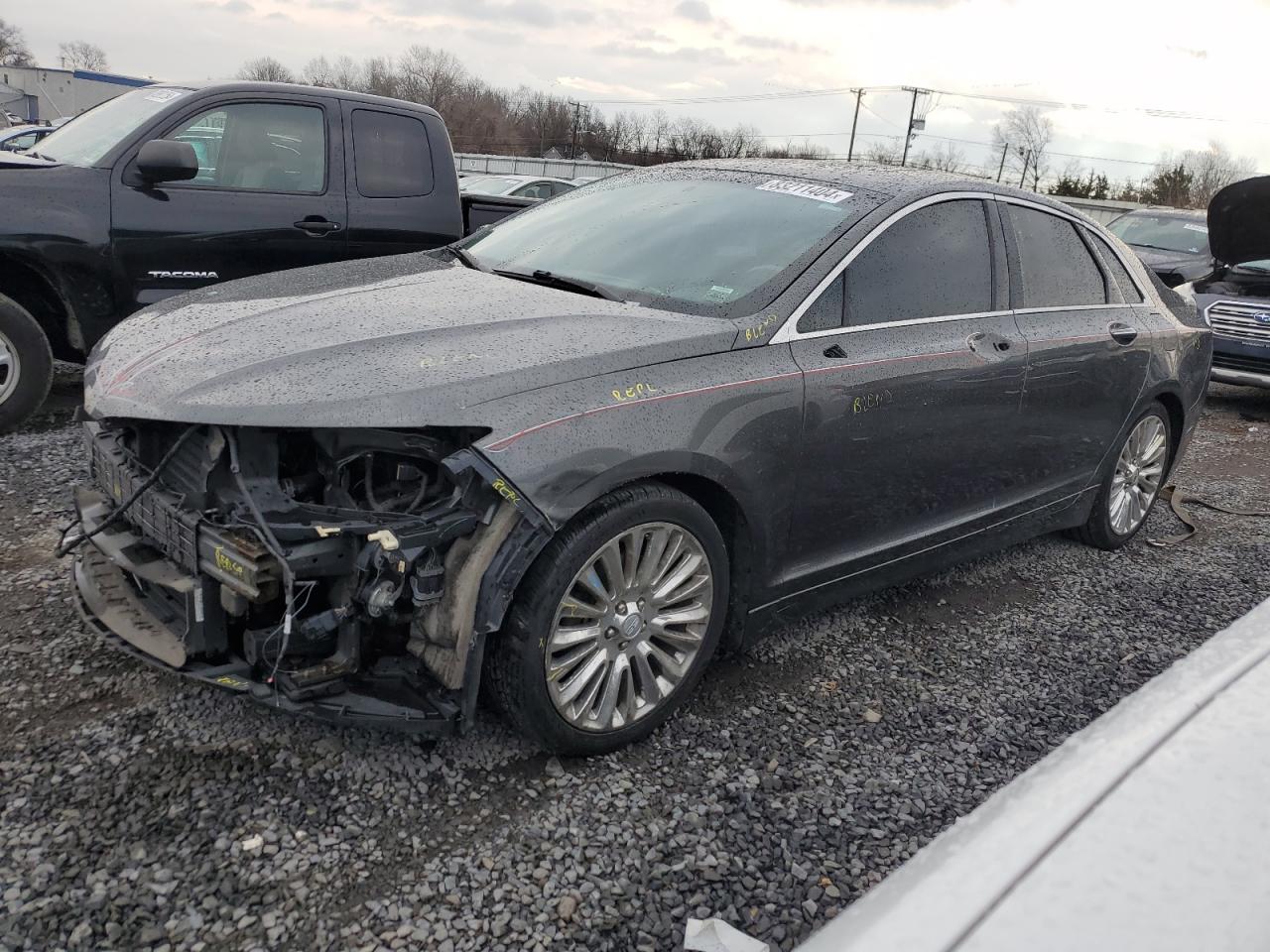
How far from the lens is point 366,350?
8.63 ft

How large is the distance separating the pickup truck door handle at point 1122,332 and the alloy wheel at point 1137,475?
0.52 meters

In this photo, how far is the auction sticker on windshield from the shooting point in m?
3.52

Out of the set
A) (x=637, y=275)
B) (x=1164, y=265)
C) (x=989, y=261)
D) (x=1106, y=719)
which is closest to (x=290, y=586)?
(x=637, y=275)

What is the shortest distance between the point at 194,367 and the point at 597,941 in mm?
1757

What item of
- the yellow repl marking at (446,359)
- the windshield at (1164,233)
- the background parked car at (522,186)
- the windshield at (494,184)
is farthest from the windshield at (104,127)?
the background parked car at (522,186)

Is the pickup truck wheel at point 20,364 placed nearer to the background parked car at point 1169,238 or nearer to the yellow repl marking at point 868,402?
the yellow repl marking at point 868,402

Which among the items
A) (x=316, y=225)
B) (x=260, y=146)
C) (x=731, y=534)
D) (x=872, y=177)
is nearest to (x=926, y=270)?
(x=872, y=177)

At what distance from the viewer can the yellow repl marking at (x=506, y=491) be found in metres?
2.42

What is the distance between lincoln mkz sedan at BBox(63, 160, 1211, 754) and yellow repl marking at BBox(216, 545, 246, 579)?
1 cm

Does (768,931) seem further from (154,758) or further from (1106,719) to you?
(154,758)

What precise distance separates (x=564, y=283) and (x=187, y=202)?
9.83 feet

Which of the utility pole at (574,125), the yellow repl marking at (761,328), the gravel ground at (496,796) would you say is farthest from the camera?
the utility pole at (574,125)

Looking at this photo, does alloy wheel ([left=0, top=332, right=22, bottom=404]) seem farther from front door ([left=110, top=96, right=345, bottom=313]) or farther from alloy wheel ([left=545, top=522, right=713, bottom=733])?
alloy wheel ([left=545, top=522, right=713, bottom=733])

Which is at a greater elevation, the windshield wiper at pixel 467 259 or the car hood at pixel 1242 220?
the car hood at pixel 1242 220
